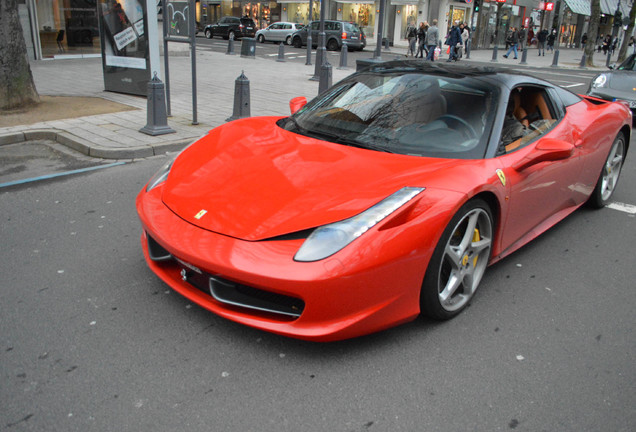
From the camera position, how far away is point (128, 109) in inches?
352

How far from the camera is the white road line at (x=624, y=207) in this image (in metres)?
5.10

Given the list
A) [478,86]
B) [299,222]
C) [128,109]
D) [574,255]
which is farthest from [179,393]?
[128,109]

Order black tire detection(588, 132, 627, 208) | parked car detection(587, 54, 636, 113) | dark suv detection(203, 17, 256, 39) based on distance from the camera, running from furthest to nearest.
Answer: dark suv detection(203, 17, 256, 39)
parked car detection(587, 54, 636, 113)
black tire detection(588, 132, 627, 208)

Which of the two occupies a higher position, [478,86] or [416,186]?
[478,86]

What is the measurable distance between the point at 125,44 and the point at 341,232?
866cm

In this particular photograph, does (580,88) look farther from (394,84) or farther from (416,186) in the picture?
(416,186)

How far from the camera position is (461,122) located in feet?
11.2

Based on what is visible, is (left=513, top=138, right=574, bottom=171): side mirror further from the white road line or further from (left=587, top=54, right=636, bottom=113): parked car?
(left=587, top=54, right=636, bottom=113): parked car

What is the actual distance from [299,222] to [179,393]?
3.07 ft

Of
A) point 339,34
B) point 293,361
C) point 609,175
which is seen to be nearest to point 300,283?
point 293,361

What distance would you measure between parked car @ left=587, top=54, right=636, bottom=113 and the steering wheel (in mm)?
7826

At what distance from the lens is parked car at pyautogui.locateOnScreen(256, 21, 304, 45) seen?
1278 inches

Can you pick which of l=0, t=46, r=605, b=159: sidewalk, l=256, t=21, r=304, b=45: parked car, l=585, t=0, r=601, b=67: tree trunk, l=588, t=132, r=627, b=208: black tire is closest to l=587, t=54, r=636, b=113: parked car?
l=588, t=132, r=627, b=208: black tire

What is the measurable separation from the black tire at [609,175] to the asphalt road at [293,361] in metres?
1.39
